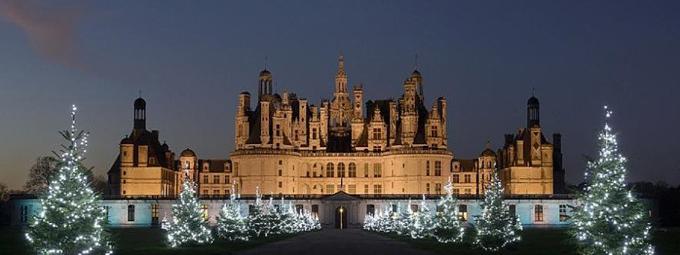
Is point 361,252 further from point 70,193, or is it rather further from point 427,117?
point 427,117

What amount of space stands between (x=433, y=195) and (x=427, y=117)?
406 inches

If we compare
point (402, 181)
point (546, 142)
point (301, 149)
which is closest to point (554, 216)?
point (546, 142)

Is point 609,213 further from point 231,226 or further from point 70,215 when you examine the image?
point 231,226

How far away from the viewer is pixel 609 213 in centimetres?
3353

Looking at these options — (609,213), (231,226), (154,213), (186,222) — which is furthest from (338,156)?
(609,213)

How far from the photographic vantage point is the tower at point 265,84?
131 m

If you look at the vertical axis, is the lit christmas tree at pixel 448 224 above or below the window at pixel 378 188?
below

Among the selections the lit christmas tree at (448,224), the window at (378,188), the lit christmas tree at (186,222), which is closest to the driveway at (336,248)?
the lit christmas tree at (186,222)

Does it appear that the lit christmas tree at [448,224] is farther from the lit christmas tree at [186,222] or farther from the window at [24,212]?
the window at [24,212]

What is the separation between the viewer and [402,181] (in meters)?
123

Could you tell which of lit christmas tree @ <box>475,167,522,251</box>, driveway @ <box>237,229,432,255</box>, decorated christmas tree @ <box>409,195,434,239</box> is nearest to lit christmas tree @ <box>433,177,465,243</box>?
decorated christmas tree @ <box>409,195,434,239</box>

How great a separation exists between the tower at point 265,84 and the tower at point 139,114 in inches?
544

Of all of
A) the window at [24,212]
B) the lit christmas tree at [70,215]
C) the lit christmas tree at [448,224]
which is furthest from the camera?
the window at [24,212]

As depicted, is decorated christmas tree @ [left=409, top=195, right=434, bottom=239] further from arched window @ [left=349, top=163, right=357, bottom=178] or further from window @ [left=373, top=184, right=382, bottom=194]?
arched window @ [left=349, top=163, right=357, bottom=178]
